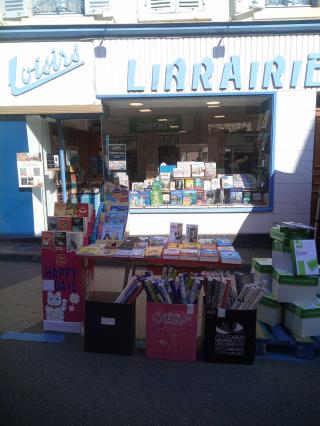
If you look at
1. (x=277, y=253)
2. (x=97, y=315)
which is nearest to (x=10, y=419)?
(x=97, y=315)

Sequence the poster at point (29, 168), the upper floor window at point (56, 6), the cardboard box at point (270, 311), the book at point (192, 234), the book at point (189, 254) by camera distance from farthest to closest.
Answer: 1. the poster at point (29, 168)
2. the upper floor window at point (56, 6)
3. the book at point (192, 234)
4. the cardboard box at point (270, 311)
5. the book at point (189, 254)

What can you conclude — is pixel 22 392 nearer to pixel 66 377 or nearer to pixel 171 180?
pixel 66 377

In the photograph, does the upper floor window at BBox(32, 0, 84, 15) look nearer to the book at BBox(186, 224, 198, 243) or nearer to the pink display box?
the book at BBox(186, 224, 198, 243)

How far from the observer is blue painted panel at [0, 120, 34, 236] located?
268 inches

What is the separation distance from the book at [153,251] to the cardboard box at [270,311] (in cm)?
116

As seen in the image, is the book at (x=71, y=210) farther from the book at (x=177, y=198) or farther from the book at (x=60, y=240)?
the book at (x=177, y=198)

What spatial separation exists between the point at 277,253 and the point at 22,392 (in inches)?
103

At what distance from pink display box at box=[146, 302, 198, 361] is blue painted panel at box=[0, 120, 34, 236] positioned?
4.63 m

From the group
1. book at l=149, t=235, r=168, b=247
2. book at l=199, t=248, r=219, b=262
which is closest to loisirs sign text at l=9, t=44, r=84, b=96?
book at l=149, t=235, r=168, b=247

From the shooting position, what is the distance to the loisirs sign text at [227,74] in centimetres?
621

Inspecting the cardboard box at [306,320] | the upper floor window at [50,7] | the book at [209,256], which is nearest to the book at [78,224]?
the book at [209,256]

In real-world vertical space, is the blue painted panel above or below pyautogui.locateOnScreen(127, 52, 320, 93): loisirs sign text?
below

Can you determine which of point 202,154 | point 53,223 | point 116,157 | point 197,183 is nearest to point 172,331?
point 53,223

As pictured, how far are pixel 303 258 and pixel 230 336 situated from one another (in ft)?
3.31
